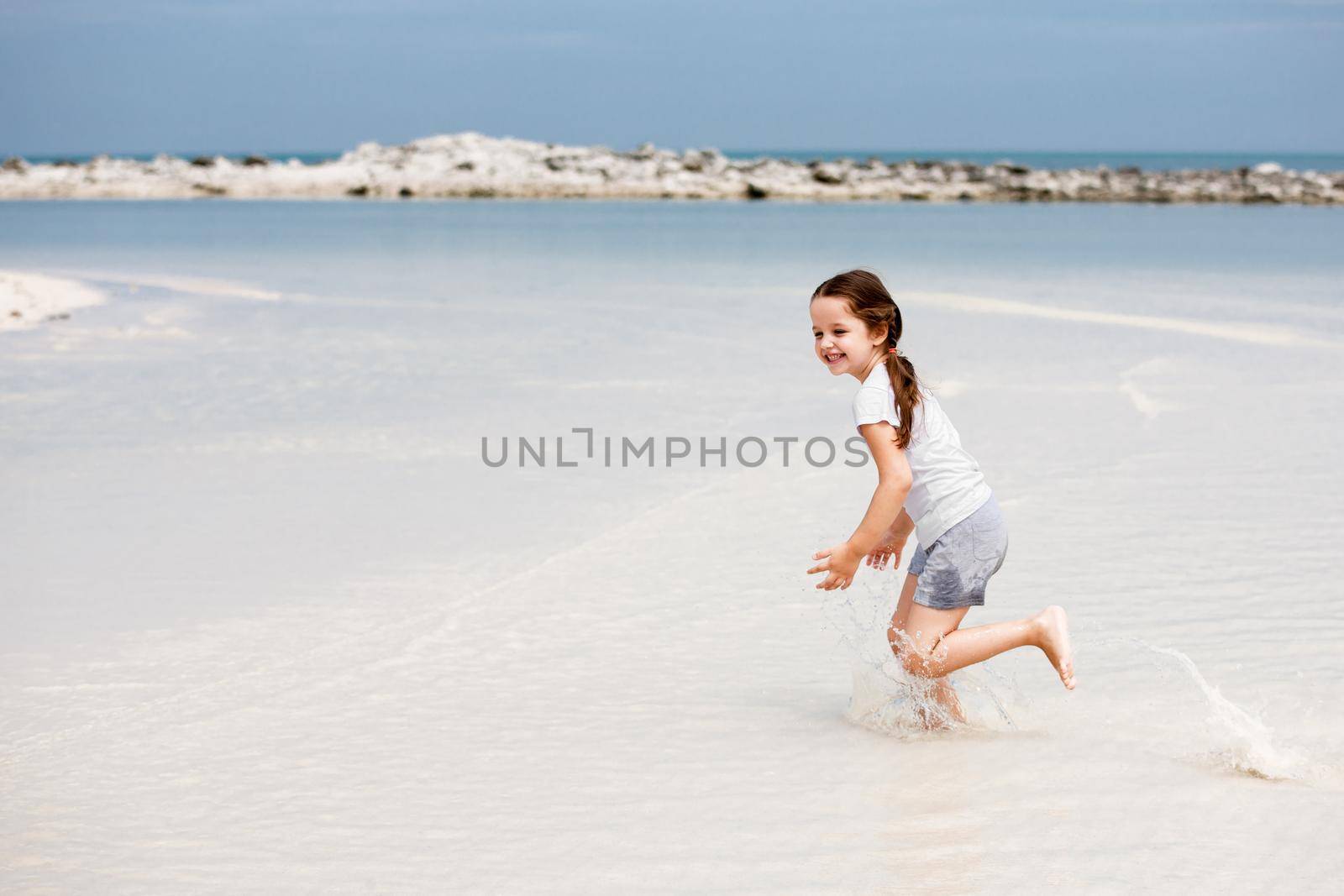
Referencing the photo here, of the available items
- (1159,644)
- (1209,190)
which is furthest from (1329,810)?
(1209,190)

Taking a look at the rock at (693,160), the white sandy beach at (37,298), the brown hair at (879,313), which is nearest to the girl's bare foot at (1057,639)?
the brown hair at (879,313)

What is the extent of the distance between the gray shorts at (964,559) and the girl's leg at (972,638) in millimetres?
52

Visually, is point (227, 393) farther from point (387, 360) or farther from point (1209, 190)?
point (1209, 190)

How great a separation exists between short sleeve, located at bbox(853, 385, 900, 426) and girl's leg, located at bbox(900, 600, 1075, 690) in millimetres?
593

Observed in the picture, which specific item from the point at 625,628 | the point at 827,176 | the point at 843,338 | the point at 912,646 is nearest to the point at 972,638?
the point at 912,646

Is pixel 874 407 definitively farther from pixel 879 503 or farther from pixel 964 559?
pixel 964 559

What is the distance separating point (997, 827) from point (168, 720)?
2.52 meters

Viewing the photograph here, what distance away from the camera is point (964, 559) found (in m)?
3.98

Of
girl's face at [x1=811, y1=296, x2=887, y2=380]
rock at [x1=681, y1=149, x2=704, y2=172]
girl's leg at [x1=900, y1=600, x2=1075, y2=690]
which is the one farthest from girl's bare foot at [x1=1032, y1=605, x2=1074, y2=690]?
rock at [x1=681, y1=149, x2=704, y2=172]

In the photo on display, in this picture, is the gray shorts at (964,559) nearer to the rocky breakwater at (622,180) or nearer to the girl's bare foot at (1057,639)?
the girl's bare foot at (1057,639)

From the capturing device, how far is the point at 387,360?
1215 cm

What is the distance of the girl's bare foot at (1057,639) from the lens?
400 centimetres

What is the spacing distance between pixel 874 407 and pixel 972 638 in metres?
0.76

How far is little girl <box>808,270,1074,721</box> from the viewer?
3.85m
